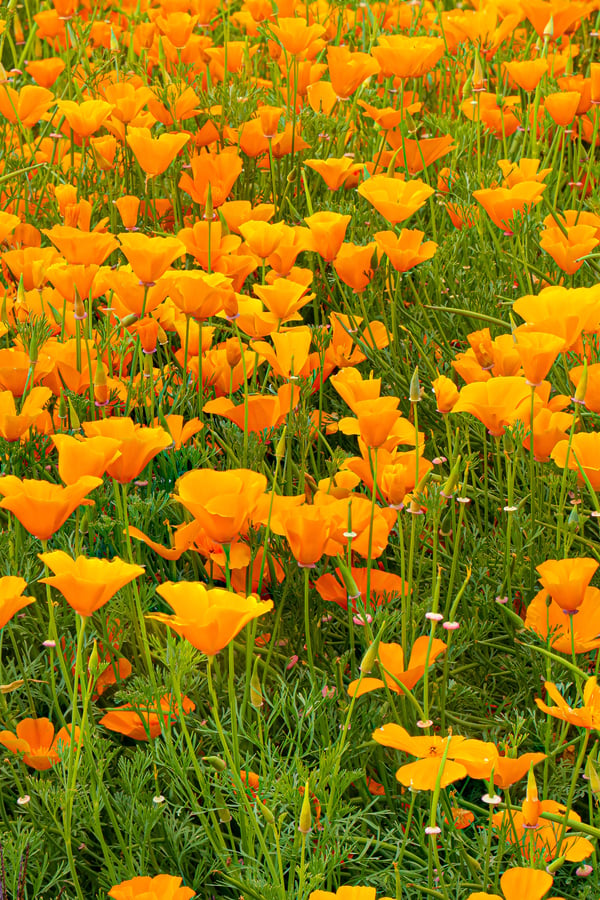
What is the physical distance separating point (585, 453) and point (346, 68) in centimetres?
126

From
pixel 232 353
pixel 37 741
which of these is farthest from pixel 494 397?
pixel 37 741

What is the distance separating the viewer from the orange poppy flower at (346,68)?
237 centimetres

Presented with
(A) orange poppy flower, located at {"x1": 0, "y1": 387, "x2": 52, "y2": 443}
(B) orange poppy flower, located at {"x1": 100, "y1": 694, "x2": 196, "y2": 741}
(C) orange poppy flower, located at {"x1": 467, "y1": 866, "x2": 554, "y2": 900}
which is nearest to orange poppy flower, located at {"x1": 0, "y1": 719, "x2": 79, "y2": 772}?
(B) orange poppy flower, located at {"x1": 100, "y1": 694, "x2": 196, "y2": 741}

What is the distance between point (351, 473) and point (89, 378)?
1.50 ft

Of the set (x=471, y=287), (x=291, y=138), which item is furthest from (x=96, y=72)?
(x=471, y=287)

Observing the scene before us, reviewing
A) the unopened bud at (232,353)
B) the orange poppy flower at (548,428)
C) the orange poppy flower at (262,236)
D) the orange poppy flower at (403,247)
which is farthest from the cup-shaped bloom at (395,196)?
the orange poppy flower at (548,428)

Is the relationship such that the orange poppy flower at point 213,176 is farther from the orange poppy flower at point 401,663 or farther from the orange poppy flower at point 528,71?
the orange poppy flower at point 401,663

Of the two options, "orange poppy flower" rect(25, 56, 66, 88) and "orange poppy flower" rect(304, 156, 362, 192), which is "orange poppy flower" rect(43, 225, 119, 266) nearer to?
"orange poppy flower" rect(304, 156, 362, 192)

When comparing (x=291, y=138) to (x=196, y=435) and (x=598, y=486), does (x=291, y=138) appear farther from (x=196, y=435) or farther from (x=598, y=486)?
(x=598, y=486)

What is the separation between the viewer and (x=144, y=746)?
4.58ft

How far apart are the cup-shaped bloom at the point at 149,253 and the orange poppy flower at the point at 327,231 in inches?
11.5

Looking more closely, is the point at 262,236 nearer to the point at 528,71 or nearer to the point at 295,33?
the point at 295,33

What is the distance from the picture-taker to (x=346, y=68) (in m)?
2.37

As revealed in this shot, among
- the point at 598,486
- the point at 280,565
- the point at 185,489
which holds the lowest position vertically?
the point at 280,565
